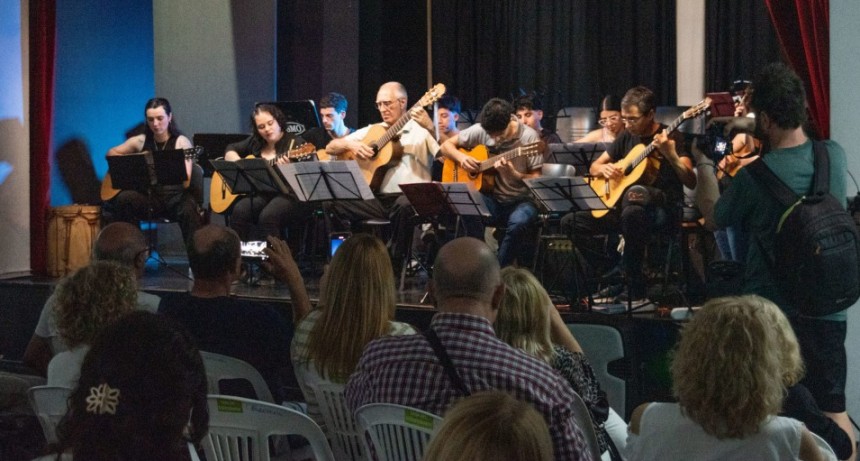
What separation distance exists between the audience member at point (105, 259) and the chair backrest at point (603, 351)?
1.73 metres

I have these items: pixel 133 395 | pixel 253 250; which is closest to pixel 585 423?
pixel 133 395

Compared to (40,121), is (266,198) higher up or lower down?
lower down

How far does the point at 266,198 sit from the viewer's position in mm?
8133

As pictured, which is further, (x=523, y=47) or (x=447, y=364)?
(x=523, y=47)

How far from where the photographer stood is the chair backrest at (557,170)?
24.7ft

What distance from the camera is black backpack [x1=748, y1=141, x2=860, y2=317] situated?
3.97 metres

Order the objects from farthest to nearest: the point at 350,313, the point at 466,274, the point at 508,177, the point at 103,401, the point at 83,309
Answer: the point at 508,177
the point at 350,313
the point at 83,309
the point at 466,274
the point at 103,401

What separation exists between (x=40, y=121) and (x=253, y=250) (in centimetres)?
214

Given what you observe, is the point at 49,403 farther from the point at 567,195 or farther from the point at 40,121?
the point at 40,121

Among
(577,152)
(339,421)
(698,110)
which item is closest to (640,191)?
(577,152)

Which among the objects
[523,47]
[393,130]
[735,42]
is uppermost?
[523,47]

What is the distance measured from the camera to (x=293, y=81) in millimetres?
10797

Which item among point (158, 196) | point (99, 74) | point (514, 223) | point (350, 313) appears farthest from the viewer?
point (99, 74)

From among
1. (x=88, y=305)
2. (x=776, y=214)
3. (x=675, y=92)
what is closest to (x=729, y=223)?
(x=776, y=214)
